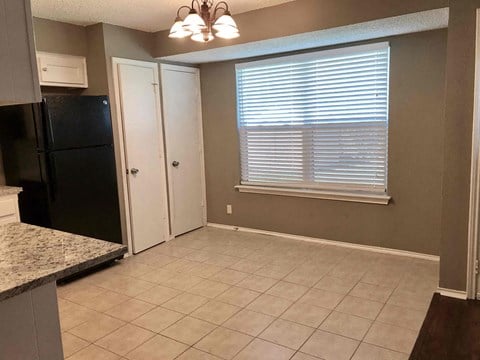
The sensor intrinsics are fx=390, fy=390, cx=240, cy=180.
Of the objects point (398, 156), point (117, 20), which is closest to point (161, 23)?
point (117, 20)

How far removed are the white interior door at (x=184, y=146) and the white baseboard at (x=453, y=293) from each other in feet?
9.70

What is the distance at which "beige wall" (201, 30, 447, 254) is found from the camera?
3.57 metres

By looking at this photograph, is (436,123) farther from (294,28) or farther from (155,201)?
(155,201)

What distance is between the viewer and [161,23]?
3.90 metres

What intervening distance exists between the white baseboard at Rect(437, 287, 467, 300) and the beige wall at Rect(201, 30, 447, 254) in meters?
0.82

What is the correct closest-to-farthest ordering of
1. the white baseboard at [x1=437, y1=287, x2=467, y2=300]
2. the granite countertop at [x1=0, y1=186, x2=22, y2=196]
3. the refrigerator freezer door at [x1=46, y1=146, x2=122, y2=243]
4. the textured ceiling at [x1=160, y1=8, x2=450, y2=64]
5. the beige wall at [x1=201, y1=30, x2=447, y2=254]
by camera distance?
the white baseboard at [x1=437, y1=287, x2=467, y2=300]
the textured ceiling at [x1=160, y1=8, x2=450, y2=64]
the granite countertop at [x1=0, y1=186, x2=22, y2=196]
the refrigerator freezer door at [x1=46, y1=146, x2=122, y2=243]
the beige wall at [x1=201, y1=30, x2=447, y2=254]

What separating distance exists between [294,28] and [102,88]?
1965 millimetres

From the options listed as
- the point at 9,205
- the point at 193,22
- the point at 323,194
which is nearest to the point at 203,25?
the point at 193,22

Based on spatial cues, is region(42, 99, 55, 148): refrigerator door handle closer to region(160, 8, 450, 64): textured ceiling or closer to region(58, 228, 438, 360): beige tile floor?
region(58, 228, 438, 360): beige tile floor

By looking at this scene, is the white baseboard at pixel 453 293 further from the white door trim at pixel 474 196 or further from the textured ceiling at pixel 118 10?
the textured ceiling at pixel 118 10

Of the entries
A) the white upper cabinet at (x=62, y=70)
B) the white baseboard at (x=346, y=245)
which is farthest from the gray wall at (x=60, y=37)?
the white baseboard at (x=346, y=245)

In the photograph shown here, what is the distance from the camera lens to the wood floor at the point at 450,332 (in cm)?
230

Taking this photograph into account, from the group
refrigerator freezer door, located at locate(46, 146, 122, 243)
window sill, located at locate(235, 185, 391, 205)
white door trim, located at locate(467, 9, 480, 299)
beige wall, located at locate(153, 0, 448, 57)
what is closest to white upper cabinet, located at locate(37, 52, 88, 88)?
refrigerator freezer door, located at locate(46, 146, 122, 243)

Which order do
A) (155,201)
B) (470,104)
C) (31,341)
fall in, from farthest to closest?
1. (155,201)
2. (470,104)
3. (31,341)
